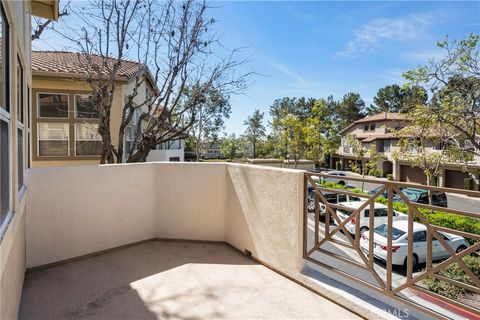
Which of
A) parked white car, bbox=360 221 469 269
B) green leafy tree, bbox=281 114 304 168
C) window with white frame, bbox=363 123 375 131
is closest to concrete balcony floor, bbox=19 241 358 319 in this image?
parked white car, bbox=360 221 469 269

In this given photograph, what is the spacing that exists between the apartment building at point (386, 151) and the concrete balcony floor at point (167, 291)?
19082mm

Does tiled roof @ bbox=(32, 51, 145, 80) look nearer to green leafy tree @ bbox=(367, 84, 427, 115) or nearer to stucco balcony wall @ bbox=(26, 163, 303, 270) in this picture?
stucco balcony wall @ bbox=(26, 163, 303, 270)

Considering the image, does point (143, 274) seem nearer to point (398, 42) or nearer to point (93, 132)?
point (93, 132)

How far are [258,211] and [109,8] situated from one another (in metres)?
6.55

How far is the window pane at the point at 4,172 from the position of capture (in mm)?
1940

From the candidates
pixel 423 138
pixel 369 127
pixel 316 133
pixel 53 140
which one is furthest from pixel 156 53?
pixel 369 127

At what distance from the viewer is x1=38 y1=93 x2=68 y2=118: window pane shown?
1008 cm

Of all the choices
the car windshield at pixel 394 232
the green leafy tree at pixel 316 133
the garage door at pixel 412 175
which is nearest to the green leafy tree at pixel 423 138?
the car windshield at pixel 394 232

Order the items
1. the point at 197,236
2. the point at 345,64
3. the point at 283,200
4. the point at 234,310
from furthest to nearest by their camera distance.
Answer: the point at 345,64
the point at 197,236
the point at 283,200
the point at 234,310

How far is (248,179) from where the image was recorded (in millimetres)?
4340

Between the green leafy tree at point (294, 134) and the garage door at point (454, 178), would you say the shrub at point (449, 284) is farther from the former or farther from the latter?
the garage door at point (454, 178)

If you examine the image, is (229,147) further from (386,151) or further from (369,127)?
(386,151)

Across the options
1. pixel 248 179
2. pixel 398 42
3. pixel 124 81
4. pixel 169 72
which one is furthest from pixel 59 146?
pixel 398 42

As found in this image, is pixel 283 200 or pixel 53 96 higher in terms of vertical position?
pixel 53 96
